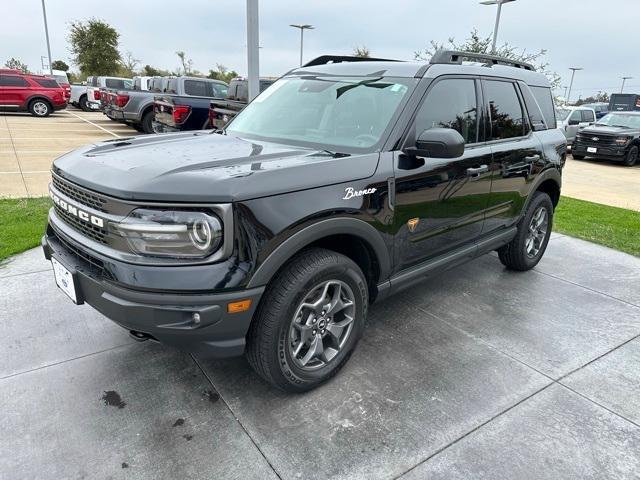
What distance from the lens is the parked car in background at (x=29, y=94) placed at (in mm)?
19516

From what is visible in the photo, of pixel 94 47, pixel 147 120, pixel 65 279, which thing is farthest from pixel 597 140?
pixel 94 47

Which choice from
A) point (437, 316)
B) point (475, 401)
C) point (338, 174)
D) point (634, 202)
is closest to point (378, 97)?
point (338, 174)

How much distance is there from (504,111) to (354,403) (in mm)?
2739

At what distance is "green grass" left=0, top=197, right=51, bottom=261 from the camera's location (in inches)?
185

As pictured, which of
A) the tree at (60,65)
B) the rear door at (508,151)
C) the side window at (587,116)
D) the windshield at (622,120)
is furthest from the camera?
the tree at (60,65)

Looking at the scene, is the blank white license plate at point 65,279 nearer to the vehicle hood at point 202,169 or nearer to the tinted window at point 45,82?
the vehicle hood at point 202,169

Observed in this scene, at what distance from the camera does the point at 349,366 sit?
3.00m

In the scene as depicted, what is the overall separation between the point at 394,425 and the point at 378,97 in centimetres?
206

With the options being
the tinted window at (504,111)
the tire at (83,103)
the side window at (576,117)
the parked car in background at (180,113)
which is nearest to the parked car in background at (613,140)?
the side window at (576,117)

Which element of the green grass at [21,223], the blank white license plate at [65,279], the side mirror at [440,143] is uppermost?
the side mirror at [440,143]

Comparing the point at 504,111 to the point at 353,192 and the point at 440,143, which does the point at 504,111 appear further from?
the point at 353,192

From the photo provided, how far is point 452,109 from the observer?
11.1ft

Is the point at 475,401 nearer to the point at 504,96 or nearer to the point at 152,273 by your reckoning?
the point at 152,273

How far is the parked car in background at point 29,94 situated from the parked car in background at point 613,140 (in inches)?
836
